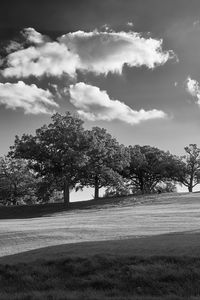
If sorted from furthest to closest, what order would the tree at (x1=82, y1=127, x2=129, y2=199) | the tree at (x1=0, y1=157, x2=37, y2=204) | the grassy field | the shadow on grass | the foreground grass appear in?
the tree at (x1=0, y1=157, x2=37, y2=204), the tree at (x1=82, y1=127, x2=129, y2=199), the shadow on grass, the grassy field, the foreground grass

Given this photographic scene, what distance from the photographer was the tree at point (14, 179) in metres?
72.7

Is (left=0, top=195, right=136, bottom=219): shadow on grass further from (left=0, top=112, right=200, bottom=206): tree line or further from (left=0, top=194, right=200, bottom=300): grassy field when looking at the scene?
(left=0, top=194, right=200, bottom=300): grassy field

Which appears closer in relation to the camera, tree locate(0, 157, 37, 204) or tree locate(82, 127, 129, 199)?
tree locate(82, 127, 129, 199)

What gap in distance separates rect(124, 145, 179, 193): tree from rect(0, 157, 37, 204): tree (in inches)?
696

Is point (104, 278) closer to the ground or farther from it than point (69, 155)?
closer to the ground

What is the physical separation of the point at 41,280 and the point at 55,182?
45236 millimetres

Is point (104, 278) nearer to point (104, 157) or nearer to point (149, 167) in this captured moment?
point (104, 157)

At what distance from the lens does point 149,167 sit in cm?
7669

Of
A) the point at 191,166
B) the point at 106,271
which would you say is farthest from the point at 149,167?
the point at 106,271

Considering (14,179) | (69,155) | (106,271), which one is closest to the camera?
(106,271)

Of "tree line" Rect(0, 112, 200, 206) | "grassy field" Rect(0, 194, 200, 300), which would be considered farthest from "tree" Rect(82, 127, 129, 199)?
"grassy field" Rect(0, 194, 200, 300)

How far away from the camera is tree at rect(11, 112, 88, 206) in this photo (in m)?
54.4

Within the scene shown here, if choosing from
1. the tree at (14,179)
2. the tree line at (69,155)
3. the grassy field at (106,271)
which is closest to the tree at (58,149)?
the tree line at (69,155)

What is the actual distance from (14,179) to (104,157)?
2281 centimetres
